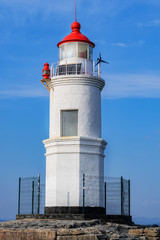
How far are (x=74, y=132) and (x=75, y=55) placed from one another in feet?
13.2

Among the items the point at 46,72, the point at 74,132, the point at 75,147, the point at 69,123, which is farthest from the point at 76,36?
the point at 75,147

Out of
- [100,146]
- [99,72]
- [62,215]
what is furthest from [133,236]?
[99,72]

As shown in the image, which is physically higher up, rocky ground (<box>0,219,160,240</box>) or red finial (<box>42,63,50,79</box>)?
red finial (<box>42,63,50,79</box>)

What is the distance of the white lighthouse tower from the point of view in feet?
71.1

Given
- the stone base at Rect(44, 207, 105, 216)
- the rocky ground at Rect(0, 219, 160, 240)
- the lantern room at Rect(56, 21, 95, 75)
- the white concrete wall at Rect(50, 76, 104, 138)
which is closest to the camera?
the rocky ground at Rect(0, 219, 160, 240)

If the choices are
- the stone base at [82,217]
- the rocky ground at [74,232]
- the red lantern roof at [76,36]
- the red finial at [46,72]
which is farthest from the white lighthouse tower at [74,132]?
the rocky ground at [74,232]

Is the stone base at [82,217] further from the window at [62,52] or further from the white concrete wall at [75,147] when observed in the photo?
the window at [62,52]

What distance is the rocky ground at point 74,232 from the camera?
51.6ft

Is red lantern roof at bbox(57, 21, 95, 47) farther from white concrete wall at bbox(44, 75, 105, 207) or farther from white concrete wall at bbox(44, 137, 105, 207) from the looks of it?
white concrete wall at bbox(44, 137, 105, 207)

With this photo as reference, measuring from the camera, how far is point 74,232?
15844 millimetres

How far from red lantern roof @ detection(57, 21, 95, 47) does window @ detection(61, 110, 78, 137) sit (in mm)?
3727

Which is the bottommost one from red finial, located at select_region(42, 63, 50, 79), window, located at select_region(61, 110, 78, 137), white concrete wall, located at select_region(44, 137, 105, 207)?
white concrete wall, located at select_region(44, 137, 105, 207)

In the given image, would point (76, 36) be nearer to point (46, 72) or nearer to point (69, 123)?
point (46, 72)

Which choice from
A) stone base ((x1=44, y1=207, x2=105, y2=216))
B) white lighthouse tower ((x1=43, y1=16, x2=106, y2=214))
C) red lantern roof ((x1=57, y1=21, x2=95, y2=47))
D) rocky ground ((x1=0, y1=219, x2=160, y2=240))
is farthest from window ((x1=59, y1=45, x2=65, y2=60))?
rocky ground ((x1=0, y1=219, x2=160, y2=240))
